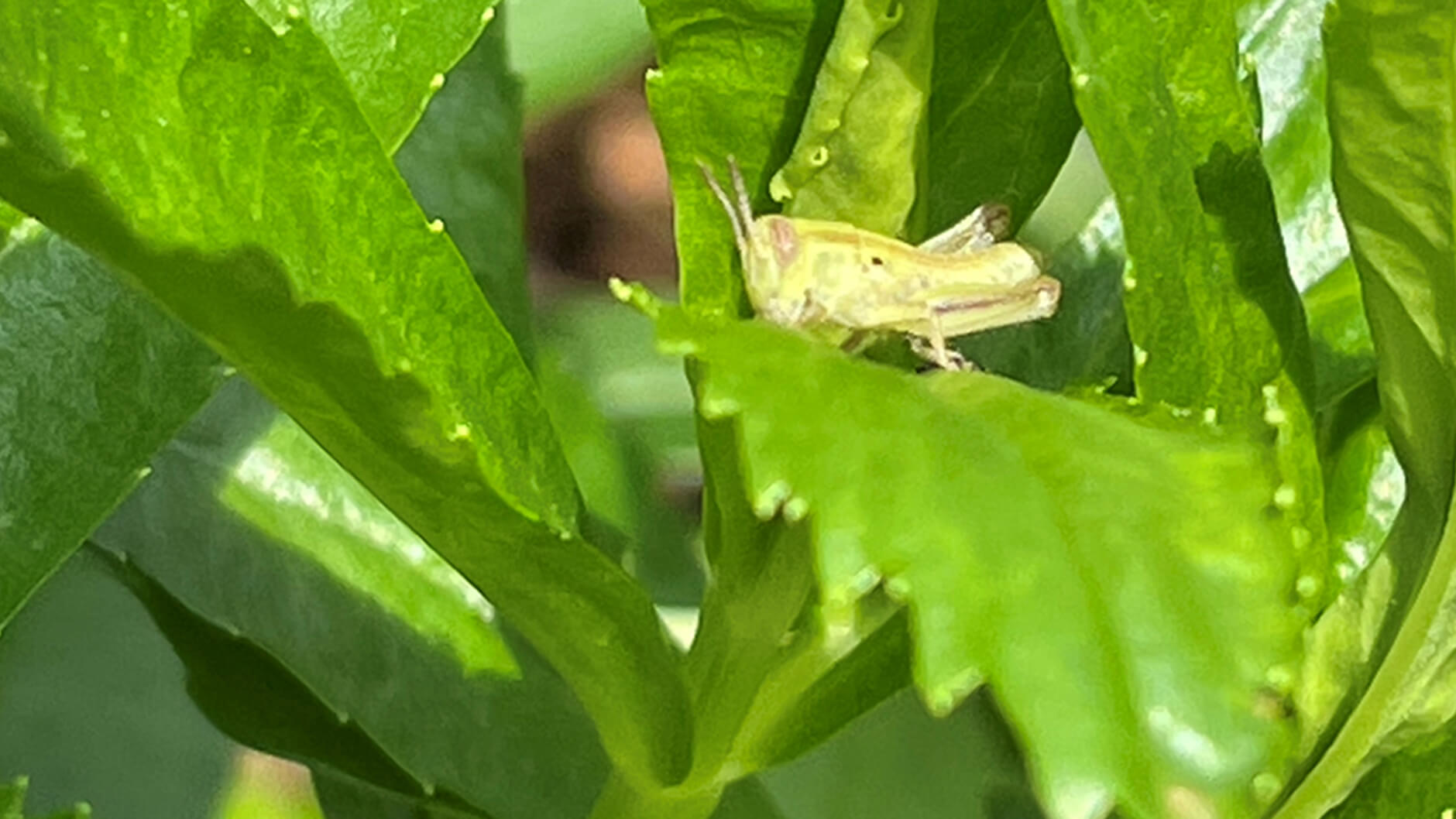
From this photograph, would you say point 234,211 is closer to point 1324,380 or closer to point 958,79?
point 958,79

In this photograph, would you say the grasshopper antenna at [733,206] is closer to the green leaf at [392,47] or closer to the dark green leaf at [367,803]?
the green leaf at [392,47]

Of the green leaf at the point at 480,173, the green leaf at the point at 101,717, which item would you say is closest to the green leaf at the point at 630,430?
the green leaf at the point at 480,173

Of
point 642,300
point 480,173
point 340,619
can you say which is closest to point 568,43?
point 480,173

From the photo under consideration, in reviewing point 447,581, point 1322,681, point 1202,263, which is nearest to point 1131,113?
point 1202,263

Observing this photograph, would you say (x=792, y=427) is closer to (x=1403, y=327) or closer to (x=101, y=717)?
(x=1403, y=327)

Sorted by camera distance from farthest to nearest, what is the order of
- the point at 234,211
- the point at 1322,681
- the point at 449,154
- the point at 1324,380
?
the point at 449,154 < the point at 1324,380 < the point at 1322,681 < the point at 234,211

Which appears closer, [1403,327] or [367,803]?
[1403,327]

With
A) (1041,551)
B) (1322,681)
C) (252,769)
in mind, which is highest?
(1041,551)
